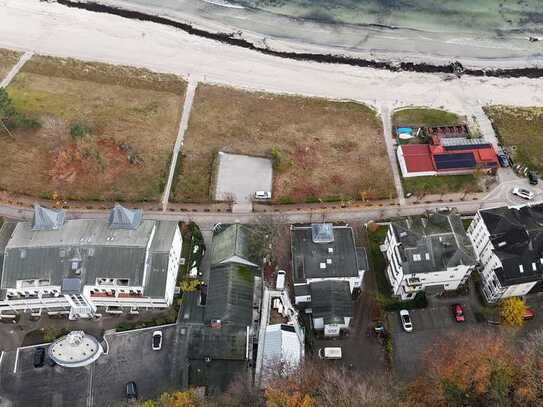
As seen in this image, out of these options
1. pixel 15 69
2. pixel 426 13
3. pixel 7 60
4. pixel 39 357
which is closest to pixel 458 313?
pixel 39 357

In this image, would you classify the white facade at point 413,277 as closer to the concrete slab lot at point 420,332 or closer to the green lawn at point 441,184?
the concrete slab lot at point 420,332

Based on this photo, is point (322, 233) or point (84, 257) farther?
point (322, 233)

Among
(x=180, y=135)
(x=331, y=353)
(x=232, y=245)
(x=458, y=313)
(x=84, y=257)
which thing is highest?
(x=180, y=135)

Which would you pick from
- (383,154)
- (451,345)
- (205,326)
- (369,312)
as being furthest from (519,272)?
(205,326)

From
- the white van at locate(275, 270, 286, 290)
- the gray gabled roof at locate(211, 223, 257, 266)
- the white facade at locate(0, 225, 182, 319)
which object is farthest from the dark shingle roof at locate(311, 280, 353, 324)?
the white facade at locate(0, 225, 182, 319)

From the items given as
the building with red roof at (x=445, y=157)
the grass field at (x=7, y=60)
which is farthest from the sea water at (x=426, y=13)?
the grass field at (x=7, y=60)

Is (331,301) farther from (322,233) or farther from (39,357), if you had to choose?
(39,357)

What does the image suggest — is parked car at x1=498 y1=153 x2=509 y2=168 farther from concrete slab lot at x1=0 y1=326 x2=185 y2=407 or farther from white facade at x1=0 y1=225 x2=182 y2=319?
concrete slab lot at x1=0 y1=326 x2=185 y2=407
